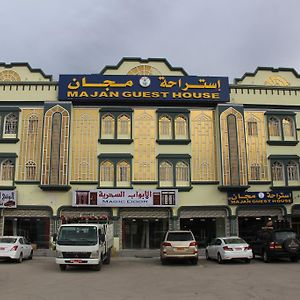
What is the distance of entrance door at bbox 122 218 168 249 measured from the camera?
27.2 m

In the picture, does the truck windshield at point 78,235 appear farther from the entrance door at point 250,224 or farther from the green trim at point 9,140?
the entrance door at point 250,224

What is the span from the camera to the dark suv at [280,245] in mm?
18547

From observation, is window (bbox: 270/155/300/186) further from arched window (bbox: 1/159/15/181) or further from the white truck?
arched window (bbox: 1/159/15/181)

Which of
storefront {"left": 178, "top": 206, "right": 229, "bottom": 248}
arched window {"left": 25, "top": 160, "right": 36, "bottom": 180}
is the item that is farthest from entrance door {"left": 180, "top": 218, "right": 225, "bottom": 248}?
arched window {"left": 25, "top": 160, "right": 36, "bottom": 180}

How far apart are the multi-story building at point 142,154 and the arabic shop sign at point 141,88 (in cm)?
7

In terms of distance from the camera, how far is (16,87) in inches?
1113

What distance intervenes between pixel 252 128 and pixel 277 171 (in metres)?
3.52

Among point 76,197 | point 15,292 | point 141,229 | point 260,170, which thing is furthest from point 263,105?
point 15,292

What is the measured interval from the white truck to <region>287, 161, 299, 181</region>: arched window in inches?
650

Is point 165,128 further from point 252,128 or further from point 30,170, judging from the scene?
point 30,170

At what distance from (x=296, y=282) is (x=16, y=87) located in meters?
22.7

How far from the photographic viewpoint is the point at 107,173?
1081 inches

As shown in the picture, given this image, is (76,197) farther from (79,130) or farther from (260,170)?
(260,170)

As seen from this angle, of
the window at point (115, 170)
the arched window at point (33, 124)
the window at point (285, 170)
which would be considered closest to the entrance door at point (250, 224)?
the window at point (285, 170)
